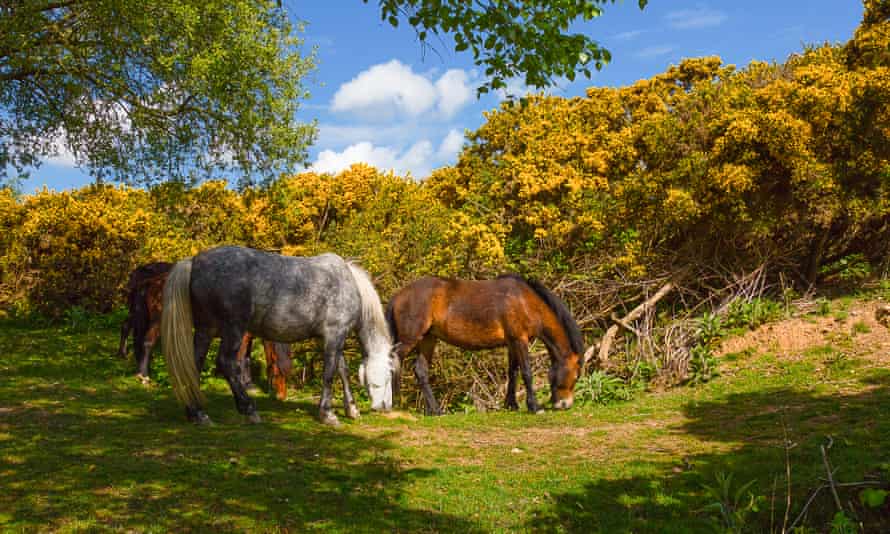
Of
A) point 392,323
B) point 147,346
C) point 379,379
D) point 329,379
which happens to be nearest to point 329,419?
point 329,379

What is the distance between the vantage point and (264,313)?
853 centimetres

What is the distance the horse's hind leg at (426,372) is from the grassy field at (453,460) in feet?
3.27

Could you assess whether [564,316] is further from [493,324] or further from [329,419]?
[329,419]

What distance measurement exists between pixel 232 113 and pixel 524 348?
667 cm

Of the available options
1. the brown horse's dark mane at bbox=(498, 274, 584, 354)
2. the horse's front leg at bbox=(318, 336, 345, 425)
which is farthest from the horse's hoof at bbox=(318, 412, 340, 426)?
the brown horse's dark mane at bbox=(498, 274, 584, 354)

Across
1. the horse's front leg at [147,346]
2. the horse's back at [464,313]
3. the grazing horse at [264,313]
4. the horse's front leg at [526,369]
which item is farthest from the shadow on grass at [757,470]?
the horse's front leg at [147,346]

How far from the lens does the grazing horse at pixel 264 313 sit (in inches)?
312

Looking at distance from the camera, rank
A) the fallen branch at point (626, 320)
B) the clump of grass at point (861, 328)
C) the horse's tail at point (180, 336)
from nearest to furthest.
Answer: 1. the horse's tail at point (180, 336)
2. the clump of grass at point (861, 328)
3. the fallen branch at point (626, 320)

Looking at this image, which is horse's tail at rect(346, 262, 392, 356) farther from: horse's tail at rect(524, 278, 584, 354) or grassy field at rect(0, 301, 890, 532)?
horse's tail at rect(524, 278, 584, 354)

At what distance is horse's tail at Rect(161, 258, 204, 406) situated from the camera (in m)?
7.77

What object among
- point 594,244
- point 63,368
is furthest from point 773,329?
point 63,368

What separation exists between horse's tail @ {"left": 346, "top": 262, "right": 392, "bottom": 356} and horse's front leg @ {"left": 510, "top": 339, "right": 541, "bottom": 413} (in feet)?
8.11

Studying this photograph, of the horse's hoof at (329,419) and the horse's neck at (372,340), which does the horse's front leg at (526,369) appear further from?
the horse's hoof at (329,419)

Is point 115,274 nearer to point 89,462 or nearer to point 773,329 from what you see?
point 89,462
